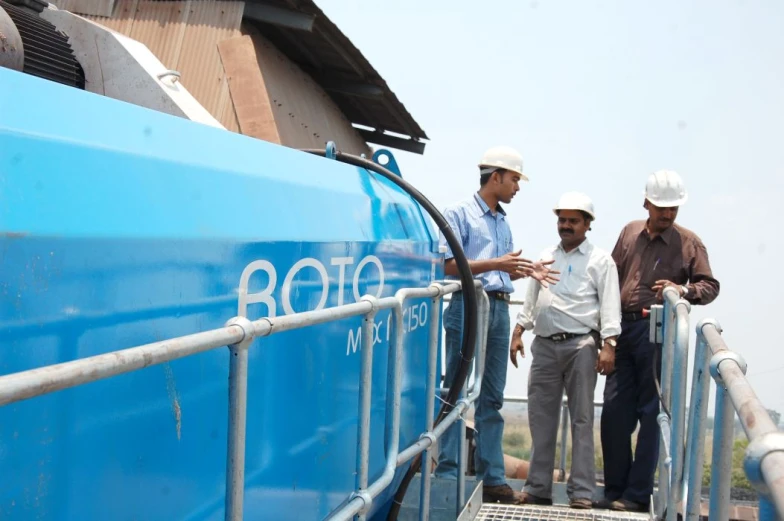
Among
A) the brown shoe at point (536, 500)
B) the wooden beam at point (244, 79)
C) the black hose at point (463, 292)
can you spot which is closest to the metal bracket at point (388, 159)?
the black hose at point (463, 292)

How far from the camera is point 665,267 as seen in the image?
576cm

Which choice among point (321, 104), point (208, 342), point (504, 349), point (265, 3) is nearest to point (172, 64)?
point (265, 3)

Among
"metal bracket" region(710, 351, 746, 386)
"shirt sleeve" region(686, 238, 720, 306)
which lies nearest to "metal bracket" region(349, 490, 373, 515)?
"metal bracket" region(710, 351, 746, 386)

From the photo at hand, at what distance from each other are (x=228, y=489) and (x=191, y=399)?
345 mm

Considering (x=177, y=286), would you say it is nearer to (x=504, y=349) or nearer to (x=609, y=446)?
(x=504, y=349)

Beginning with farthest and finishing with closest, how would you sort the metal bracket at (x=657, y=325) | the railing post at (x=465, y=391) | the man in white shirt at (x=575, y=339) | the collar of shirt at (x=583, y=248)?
the collar of shirt at (x=583, y=248) → the man in white shirt at (x=575, y=339) → the metal bracket at (x=657, y=325) → the railing post at (x=465, y=391)

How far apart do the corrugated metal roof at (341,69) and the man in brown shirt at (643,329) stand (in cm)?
577

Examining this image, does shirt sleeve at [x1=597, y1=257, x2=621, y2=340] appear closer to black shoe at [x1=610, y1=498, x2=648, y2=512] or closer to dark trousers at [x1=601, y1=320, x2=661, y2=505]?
dark trousers at [x1=601, y1=320, x2=661, y2=505]

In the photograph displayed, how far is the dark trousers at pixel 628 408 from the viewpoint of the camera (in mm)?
5664

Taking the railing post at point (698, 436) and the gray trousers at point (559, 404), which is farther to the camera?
the gray trousers at point (559, 404)

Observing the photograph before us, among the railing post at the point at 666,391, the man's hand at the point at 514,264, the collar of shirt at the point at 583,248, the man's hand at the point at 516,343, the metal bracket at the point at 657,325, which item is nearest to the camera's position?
the railing post at the point at 666,391

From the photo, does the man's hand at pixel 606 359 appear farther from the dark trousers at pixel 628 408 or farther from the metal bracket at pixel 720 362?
the metal bracket at pixel 720 362

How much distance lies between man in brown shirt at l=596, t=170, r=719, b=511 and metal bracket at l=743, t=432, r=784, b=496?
447 centimetres

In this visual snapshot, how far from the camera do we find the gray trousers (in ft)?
18.4
